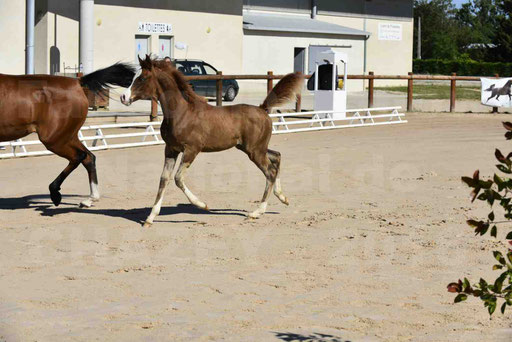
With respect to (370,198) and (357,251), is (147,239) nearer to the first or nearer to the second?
(357,251)

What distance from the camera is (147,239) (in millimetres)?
8539

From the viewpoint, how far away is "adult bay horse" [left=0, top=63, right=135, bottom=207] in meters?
10.0

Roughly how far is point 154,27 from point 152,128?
1651 centimetres

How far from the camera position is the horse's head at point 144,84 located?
9.17 meters

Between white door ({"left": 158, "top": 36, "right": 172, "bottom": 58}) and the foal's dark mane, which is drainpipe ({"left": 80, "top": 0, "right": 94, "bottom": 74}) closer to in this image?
white door ({"left": 158, "top": 36, "right": 172, "bottom": 58})

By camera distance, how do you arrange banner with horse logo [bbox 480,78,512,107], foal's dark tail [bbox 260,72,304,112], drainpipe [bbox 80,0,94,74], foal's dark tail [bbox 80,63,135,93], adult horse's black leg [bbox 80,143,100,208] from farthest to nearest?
drainpipe [bbox 80,0,94,74], banner with horse logo [bbox 480,78,512,107], foal's dark tail [bbox 80,63,135,93], adult horse's black leg [bbox 80,143,100,208], foal's dark tail [bbox 260,72,304,112]

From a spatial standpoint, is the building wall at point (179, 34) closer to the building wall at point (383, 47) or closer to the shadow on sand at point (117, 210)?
the building wall at point (383, 47)

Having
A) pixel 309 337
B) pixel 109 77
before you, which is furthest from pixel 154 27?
pixel 309 337

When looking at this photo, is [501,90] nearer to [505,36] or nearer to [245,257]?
[245,257]

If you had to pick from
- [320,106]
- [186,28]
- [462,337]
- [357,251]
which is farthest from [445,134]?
[186,28]

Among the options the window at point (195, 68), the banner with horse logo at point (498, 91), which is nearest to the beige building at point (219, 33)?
the window at point (195, 68)

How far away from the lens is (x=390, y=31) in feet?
154

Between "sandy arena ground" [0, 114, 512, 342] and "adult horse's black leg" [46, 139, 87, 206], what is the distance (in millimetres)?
205

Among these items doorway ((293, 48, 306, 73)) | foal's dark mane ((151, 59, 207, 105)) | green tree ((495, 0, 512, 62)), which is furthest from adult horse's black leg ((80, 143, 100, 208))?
green tree ((495, 0, 512, 62))
